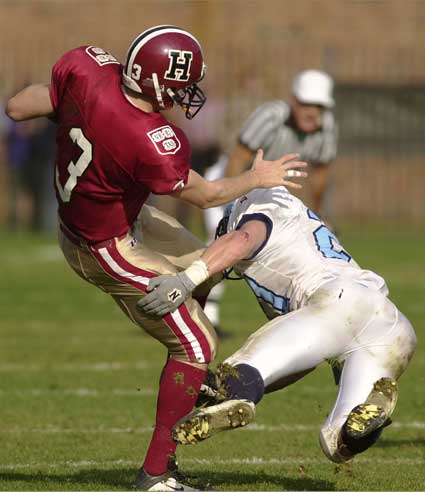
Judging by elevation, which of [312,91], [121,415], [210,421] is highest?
[210,421]

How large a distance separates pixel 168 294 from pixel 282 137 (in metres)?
4.17

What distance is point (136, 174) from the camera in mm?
5453

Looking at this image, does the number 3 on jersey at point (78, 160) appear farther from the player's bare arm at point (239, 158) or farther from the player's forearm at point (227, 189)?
the player's bare arm at point (239, 158)

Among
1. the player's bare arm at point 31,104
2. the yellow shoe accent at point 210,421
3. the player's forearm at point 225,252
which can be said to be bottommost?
the yellow shoe accent at point 210,421

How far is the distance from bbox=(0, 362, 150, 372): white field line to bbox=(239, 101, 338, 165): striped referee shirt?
1728mm

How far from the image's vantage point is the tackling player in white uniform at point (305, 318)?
17.4ft

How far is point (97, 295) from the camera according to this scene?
13.2 m

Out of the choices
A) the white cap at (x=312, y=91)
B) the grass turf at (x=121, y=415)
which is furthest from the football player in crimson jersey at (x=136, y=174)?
the white cap at (x=312, y=91)

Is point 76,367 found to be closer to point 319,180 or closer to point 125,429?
point 125,429

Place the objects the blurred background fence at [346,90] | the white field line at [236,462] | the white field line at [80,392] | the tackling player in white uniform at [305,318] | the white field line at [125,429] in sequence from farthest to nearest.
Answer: the blurred background fence at [346,90] → the white field line at [80,392] → the white field line at [125,429] → the white field line at [236,462] → the tackling player in white uniform at [305,318]

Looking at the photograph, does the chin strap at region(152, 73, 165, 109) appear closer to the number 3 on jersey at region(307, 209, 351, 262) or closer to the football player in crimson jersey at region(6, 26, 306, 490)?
the football player in crimson jersey at region(6, 26, 306, 490)

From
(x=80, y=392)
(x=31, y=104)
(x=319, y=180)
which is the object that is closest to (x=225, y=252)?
(x=31, y=104)

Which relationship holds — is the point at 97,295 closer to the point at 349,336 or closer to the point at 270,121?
the point at 270,121

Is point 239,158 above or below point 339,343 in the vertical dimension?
below
